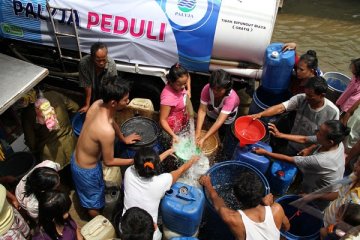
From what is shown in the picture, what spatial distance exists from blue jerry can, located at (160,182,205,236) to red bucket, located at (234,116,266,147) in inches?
40.4

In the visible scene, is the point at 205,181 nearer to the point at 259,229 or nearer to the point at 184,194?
the point at 184,194

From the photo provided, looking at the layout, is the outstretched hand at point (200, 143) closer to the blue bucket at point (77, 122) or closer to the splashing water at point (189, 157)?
the splashing water at point (189, 157)

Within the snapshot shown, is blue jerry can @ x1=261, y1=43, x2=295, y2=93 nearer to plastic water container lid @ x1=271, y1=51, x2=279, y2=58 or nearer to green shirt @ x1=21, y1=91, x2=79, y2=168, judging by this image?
plastic water container lid @ x1=271, y1=51, x2=279, y2=58

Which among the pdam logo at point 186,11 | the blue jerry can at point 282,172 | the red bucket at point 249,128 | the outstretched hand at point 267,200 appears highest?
the pdam logo at point 186,11

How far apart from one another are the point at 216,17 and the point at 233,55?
630mm

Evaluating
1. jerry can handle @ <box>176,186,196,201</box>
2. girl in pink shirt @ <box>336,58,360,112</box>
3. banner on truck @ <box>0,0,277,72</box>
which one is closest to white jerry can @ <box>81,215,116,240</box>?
jerry can handle @ <box>176,186,196,201</box>

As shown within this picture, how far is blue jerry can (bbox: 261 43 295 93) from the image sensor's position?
4414 millimetres

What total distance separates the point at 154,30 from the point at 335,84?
3.32 m

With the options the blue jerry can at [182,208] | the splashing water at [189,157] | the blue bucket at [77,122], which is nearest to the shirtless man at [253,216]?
the blue jerry can at [182,208]

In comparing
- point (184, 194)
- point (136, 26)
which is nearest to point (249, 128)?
point (184, 194)

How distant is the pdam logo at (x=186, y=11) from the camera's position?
4617 mm

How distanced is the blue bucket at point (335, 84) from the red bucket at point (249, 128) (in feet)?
6.48

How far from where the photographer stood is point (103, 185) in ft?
12.5

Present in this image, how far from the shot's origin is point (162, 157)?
11.6 ft
